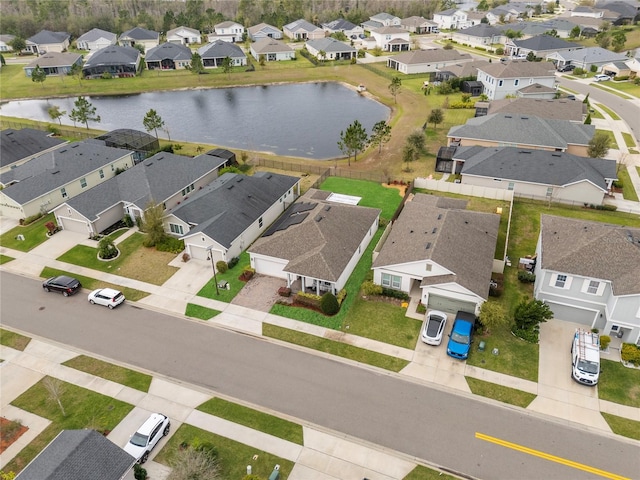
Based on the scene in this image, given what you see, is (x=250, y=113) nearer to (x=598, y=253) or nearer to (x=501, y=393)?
(x=598, y=253)

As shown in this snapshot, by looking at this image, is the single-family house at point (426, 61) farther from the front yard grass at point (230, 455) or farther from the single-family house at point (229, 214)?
the front yard grass at point (230, 455)

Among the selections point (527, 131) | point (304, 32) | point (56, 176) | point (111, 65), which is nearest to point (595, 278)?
point (527, 131)

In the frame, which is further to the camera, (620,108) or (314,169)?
(620,108)

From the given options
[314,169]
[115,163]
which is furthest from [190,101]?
[314,169]

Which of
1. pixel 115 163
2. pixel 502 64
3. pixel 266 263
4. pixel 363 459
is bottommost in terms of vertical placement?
pixel 363 459

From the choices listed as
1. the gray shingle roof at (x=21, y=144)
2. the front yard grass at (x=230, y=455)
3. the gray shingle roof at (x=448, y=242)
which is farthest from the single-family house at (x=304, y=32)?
the front yard grass at (x=230, y=455)

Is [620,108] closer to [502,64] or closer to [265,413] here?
[502,64]

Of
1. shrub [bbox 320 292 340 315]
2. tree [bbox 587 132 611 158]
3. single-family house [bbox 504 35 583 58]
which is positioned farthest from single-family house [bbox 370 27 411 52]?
shrub [bbox 320 292 340 315]
